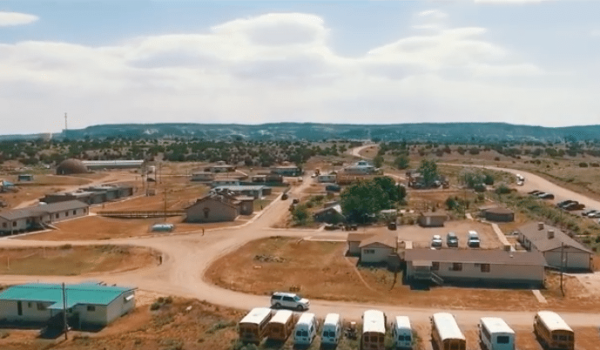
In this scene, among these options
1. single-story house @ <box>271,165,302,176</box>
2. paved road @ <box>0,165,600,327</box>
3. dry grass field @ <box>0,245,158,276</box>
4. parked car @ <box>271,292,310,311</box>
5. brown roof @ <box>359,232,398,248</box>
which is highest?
single-story house @ <box>271,165,302,176</box>

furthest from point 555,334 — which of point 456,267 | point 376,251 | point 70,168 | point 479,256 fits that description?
point 70,168

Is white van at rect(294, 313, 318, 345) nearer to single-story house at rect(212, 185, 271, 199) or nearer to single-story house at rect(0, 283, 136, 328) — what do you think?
single-story house at rect(0, 283, 136, 328)

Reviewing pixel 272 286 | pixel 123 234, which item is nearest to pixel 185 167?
pixel 123 234

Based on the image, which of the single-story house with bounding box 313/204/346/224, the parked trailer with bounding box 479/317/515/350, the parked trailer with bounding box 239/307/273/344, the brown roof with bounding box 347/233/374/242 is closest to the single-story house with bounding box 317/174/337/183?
the single-story house with bounding box 313/204/346/224

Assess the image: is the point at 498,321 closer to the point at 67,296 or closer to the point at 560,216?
the point at 67,296

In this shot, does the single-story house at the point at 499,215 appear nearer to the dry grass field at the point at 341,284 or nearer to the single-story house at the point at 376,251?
the dry grass field at the point at 341,284

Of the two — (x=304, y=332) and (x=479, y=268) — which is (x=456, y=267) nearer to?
(x=479, y=268)

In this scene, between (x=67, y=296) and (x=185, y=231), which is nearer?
(x=67, y=296)
